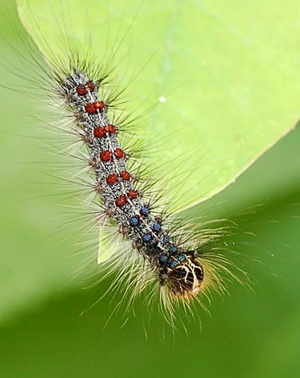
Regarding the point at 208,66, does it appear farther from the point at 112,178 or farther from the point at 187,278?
the point at 187,278

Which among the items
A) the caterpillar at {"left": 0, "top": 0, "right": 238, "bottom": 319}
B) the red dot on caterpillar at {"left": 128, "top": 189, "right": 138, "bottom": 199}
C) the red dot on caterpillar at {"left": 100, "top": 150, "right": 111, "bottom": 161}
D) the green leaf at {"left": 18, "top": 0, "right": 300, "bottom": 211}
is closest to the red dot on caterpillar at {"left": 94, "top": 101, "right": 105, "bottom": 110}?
the caterpillar at {"left": 0, "top": 0, "right": 238, "bottom": 319}

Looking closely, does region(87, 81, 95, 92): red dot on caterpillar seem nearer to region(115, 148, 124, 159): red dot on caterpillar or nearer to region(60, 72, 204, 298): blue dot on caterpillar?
region(60, 72, 204, 298): blue dot on caterpillar

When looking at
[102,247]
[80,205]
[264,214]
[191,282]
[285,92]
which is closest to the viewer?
[285,92]

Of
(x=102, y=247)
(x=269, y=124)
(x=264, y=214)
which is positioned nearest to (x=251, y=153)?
(x=269, y=124)

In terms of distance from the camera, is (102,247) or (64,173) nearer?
(102,247)

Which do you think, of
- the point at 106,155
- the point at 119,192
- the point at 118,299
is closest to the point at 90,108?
the point at 106,155

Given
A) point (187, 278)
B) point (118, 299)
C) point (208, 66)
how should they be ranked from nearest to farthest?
point (208, 66) < point (187, 278) < point (118, 299)

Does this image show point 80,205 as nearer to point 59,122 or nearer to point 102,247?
point 59,122
